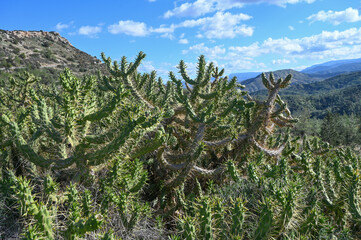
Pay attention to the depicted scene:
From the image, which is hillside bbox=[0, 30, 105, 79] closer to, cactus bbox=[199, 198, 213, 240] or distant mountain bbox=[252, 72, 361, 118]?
cactus bbox=[199, 198, 213, 240]

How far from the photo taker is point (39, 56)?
125 ft

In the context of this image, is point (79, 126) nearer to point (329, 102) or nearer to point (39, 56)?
point (39, 56)

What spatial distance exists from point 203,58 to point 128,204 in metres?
2.75

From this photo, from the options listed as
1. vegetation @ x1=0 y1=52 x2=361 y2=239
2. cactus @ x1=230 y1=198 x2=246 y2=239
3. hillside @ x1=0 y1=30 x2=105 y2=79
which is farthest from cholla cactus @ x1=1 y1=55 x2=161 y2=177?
hillside @ x1=0 y1=30 x2=105 y2=79

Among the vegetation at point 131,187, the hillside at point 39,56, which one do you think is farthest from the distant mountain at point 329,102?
the vegetation at point 131,187

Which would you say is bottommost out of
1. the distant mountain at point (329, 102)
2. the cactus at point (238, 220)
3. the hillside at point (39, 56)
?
the distant mountain at point (329, 102)

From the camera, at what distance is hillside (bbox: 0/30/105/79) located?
29.5 metres

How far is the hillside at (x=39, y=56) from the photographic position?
1163 inches

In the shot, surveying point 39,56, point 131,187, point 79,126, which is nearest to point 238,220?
point 131,187

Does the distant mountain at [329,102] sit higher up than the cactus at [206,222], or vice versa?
the cactus at [206,222]

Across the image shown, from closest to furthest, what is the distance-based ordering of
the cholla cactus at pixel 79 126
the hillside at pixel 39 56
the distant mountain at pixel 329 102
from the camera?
1. the cholla cactus at pixel 79 126
2. the hillside at pixel 39 56
3. the distant mountain at pixel 329 102

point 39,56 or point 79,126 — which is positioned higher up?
point 39,56

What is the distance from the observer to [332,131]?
27375 millimetres

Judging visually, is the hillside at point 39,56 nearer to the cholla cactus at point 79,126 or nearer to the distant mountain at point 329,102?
the cholla cactus at point 79,126
